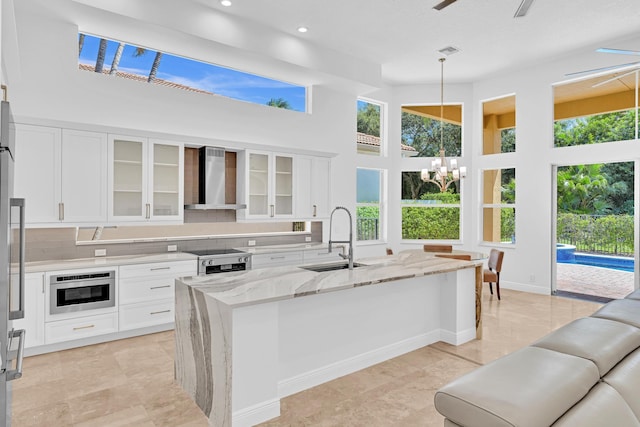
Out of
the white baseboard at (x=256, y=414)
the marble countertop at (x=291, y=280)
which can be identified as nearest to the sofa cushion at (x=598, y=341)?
the marble countertop at (x=291, y=280)

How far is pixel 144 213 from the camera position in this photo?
177 inches

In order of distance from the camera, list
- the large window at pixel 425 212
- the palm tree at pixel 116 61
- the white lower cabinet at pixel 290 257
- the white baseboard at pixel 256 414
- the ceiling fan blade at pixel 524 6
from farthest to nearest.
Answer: the large window at pixel 425 212, the white lower cabinet at pixel 290 257, the palm tree at pixel 116 61, the ceiling fan blade at pixel 524 6, the white baseboard at pixel 256 414

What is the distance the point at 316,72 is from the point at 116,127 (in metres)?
2.77

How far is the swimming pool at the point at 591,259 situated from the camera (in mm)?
5648

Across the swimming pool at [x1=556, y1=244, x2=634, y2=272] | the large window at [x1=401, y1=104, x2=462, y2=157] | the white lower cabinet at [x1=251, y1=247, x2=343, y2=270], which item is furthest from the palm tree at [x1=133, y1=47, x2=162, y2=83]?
the swimming pool at [x1=556, y1=244, x2=634, y2=272]

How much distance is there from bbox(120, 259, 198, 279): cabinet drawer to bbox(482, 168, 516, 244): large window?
539cm

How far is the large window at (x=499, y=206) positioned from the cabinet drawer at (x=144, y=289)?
5.67m

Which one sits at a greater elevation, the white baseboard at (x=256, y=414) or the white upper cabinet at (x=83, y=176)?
the white upper cabinet at (x=83, y=176)

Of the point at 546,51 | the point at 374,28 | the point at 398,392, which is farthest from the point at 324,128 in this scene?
the point at 398,392

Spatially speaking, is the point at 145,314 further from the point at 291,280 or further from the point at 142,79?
the point at 142,79

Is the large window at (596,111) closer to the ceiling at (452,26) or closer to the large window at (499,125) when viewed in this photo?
the ceiling at (452,26)

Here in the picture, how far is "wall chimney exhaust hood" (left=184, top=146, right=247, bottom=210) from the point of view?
16.4ft

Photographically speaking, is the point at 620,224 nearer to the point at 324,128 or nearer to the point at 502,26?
the point at 502,26

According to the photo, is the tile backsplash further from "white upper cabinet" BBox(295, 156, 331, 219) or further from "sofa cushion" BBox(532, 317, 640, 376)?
"sofa cushion" BBox(532, 317, 640, 376)
